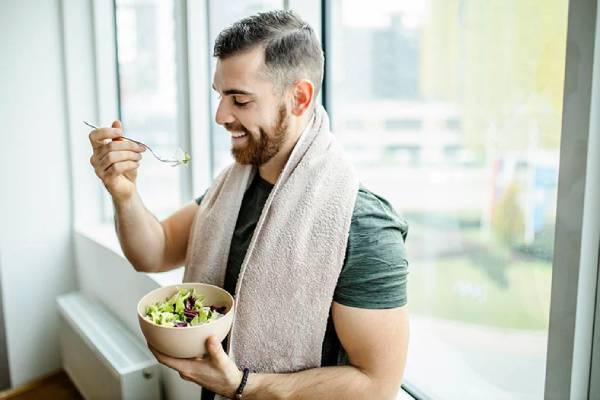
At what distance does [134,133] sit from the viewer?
272cm

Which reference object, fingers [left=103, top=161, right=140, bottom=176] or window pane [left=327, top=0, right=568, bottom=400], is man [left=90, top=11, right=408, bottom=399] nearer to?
fingers [left=103, top=161, right=140, bottom=176]

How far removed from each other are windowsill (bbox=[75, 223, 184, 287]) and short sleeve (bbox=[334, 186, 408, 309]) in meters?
1.09

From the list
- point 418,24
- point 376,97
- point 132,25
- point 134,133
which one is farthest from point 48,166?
point 418,24

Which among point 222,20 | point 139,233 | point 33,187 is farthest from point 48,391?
point 222,20

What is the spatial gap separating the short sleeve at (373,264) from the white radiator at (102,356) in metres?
1.20

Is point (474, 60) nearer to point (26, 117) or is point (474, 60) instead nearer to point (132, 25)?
point (132, 25)

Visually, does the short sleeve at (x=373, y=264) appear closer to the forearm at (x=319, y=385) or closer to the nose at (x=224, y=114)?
the forearm at (x=319, y=385)

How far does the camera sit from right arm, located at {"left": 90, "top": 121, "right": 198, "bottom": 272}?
1103mm

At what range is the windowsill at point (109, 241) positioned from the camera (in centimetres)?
192

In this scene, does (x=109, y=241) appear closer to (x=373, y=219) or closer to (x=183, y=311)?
(x=183, y=311)

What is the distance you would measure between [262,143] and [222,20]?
1.16m

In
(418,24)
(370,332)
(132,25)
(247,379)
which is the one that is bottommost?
(247,379)

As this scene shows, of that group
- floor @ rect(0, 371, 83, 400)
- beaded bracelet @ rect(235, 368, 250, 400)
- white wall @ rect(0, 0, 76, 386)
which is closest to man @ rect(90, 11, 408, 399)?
beaded bracelet @ rect(235, 368, 250, 400)

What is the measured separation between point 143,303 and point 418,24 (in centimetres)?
111
